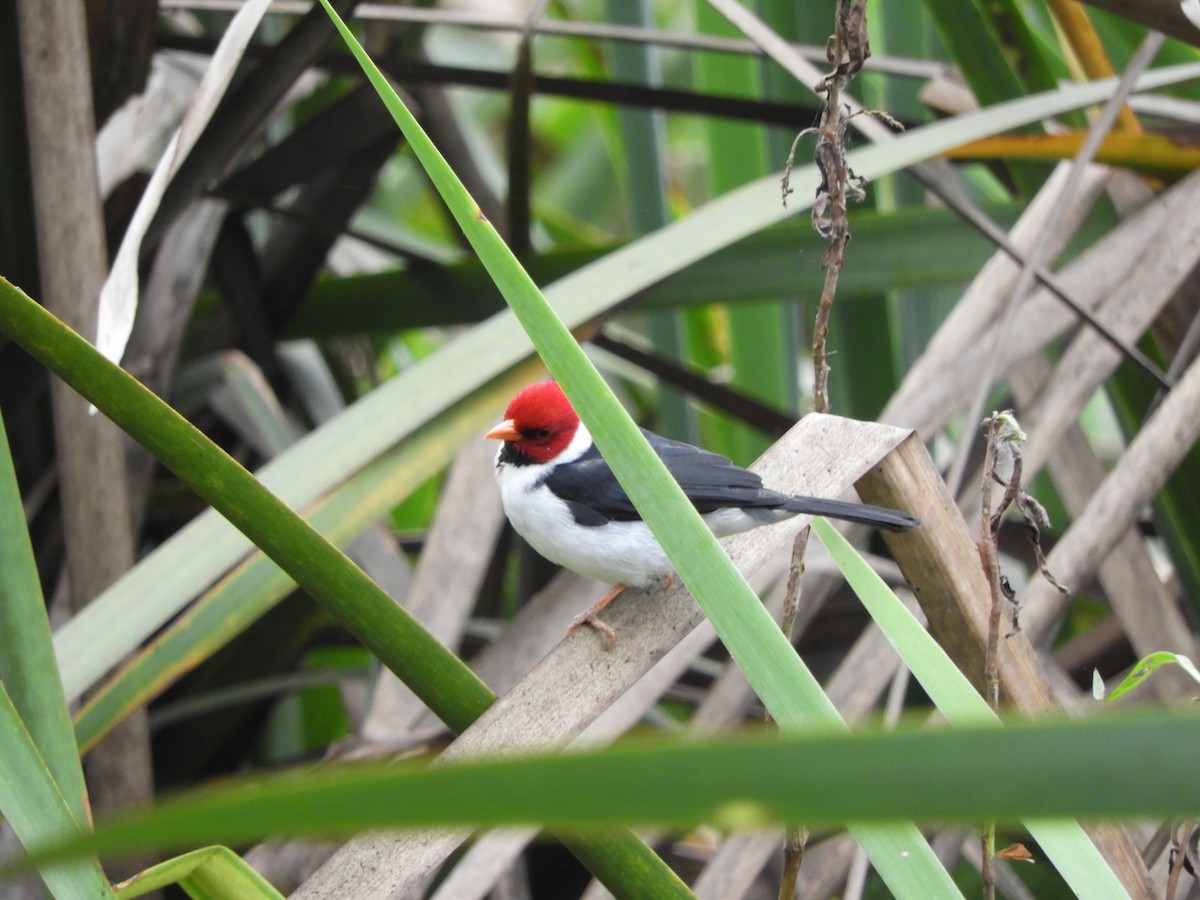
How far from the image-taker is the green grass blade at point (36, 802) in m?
0.86

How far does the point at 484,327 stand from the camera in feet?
6.25

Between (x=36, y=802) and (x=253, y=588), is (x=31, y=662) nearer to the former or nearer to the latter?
(x=36, y=802)

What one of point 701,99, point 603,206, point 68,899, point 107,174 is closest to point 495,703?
point 68,899

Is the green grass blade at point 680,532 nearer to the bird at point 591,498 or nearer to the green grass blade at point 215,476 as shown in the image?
the green grass blade at point 215,476

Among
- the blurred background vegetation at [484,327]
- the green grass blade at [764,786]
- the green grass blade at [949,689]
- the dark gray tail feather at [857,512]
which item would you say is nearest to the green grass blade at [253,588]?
the blurred background vegetation at [484,327]

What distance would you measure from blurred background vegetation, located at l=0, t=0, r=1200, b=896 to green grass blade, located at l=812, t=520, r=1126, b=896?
2.22ft

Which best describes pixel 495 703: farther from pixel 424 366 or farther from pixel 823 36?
pixel 823 36

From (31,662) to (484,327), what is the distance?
3.26 feet

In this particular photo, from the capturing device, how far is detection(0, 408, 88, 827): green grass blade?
1.04 metres

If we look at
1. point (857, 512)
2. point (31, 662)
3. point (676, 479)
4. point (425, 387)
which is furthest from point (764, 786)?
point (425, 387)

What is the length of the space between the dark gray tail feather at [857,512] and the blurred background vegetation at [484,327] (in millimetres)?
447

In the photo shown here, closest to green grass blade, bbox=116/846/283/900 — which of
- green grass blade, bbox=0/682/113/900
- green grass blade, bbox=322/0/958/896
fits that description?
green grass blade, bbox=0/682/113/900

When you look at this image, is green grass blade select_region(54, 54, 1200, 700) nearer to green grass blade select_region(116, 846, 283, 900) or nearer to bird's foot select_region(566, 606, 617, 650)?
bird's foot select_region(566, 606, 617, 650)

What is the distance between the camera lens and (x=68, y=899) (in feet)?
2.84
